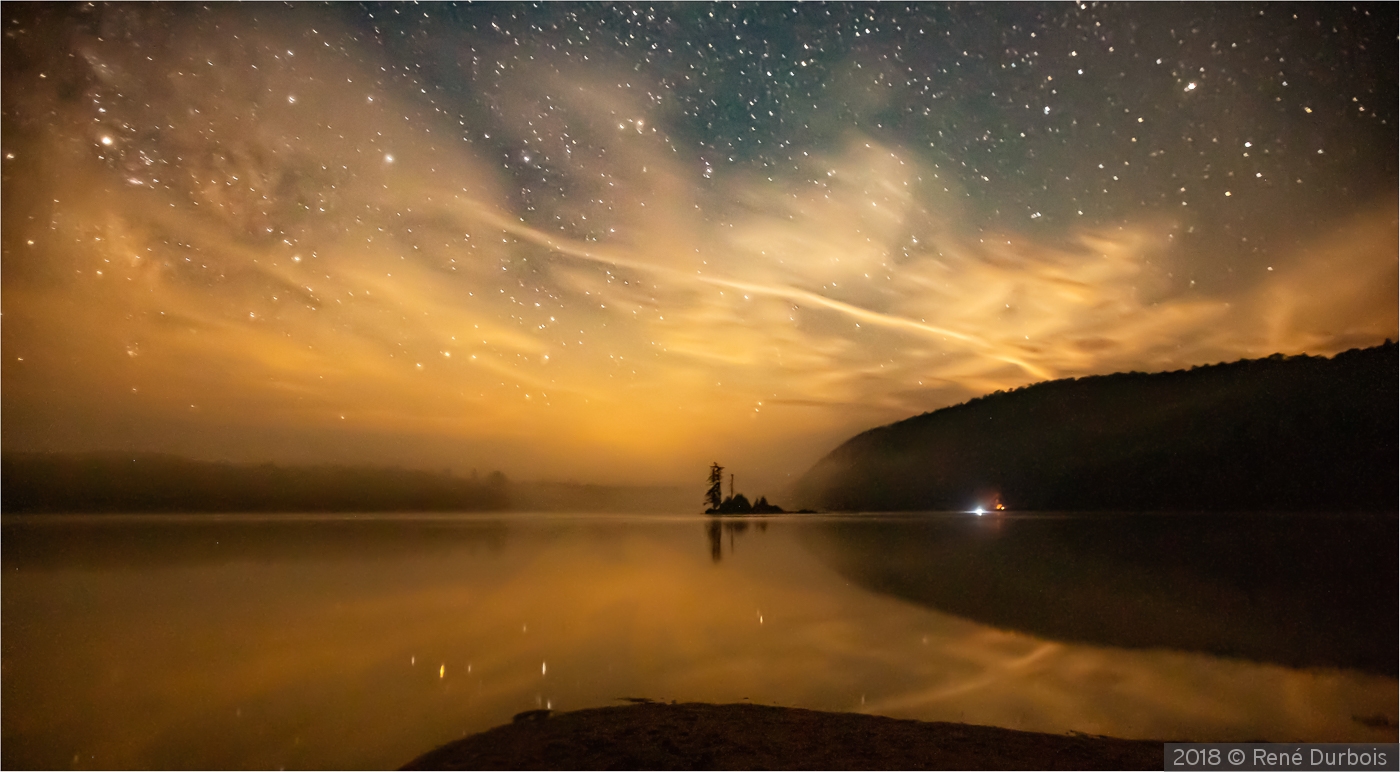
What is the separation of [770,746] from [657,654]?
347cm

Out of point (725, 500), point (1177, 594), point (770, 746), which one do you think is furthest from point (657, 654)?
point (725, 500)

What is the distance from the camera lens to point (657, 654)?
8.24m

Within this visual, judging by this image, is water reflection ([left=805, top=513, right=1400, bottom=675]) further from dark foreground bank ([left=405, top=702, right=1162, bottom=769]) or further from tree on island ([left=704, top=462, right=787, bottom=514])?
tree on island ([left=704, top=462, right=787, bottom=514])

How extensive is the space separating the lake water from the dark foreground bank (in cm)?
48

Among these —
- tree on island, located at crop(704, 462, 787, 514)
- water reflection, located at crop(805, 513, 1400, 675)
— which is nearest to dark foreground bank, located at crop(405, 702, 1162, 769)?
water reflection, located at crop(805, 513, 1400, 675)

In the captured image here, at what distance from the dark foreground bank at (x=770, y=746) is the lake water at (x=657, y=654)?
0.48 metres

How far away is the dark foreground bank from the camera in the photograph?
4.70 m

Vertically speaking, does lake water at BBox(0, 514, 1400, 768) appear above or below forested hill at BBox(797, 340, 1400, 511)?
below

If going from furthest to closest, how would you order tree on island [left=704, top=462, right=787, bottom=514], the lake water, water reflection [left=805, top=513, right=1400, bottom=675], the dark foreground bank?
tree on island [left=704, top=462, right=787, bottom=514], water reflection [left=805, top=513, right=1400, bottom=675], the lake water, the dark foreground bank

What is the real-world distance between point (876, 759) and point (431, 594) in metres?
10.7

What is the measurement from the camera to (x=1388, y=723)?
226 inches

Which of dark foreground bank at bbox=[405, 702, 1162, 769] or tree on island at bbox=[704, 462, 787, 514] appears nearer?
dark foreground bank at bbox=[405, 702, 1162, 769]

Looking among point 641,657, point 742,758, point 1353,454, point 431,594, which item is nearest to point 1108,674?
point 742,758

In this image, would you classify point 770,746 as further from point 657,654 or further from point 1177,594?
point 1177,594
